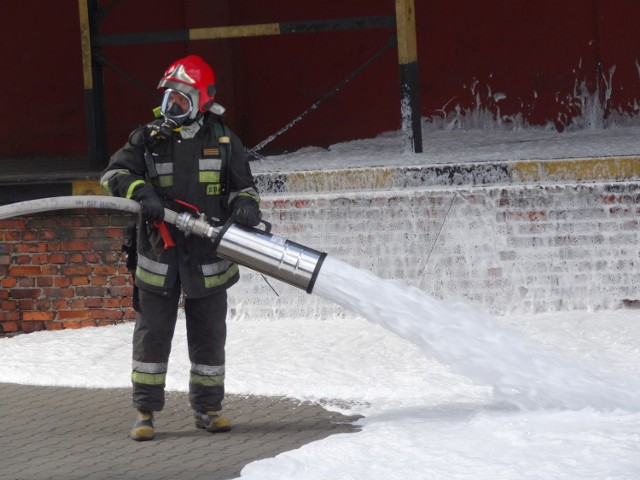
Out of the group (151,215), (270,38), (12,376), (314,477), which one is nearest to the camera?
(314,477)

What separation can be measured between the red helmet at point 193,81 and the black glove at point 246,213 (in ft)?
1.63

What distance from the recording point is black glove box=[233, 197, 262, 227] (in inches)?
239

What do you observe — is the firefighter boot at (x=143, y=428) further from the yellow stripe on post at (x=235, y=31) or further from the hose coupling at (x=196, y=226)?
the yellow stripe on post at (x=235, y=31)

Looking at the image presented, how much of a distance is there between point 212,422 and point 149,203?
1161mm

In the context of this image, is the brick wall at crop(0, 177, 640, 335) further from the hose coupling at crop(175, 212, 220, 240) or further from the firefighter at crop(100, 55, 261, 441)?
the hose coupling at crop(175, 212, 220, 240)

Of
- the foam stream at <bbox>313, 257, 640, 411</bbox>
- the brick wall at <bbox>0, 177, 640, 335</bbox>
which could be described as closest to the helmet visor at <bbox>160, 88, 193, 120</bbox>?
the foam stream at <bbox>313, 257, 640, 411</bbox>

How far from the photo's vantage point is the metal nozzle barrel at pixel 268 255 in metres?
6.00

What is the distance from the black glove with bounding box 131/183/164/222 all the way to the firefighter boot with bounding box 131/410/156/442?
98 centimetres

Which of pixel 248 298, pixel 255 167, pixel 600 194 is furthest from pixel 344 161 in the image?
pixel 600 194

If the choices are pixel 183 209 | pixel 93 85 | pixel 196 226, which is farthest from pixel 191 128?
pixel 93 85

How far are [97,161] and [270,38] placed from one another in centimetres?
215

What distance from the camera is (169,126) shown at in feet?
20.0

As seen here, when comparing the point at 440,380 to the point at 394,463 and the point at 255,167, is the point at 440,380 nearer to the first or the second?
the point at 394,463

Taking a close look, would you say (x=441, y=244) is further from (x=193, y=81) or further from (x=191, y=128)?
(x=193, y=81)
